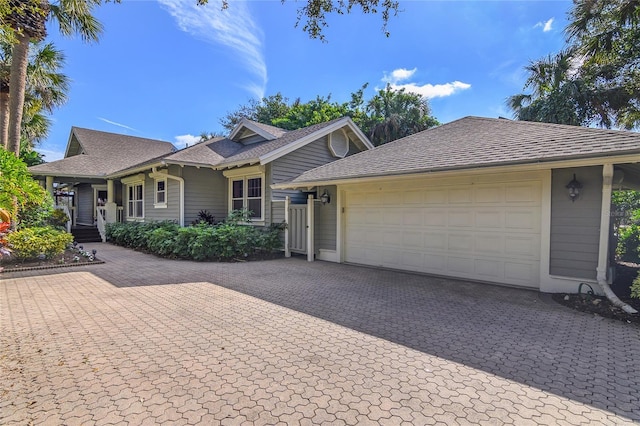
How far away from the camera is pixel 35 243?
8.61m

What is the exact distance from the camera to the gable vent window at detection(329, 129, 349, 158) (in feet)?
42.8

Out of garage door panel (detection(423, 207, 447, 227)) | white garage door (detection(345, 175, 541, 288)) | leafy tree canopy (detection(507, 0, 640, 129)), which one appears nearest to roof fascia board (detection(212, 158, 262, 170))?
white garage door (detection(345, 175, 541, 288))

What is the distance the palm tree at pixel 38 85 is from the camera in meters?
11.3

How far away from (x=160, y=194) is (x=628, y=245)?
16.6m

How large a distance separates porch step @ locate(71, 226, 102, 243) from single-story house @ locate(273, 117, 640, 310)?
11.6 metres

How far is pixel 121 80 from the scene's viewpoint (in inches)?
640

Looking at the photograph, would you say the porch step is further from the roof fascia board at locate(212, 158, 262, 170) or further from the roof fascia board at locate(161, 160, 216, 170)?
the roof fascia board at locate(212, 158, 262, 170)

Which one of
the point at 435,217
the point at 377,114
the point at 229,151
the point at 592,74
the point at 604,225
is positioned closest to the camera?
the point at 604,225

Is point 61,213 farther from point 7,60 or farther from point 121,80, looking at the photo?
point 121,80

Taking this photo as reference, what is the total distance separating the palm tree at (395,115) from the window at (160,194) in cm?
1505

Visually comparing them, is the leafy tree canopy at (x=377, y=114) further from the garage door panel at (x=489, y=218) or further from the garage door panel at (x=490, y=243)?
the garage door panel at (x=490, y=243)

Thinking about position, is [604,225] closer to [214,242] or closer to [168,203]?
[214,242]

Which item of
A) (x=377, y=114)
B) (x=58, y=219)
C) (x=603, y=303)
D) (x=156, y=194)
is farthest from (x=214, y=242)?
(x=377, y=114)

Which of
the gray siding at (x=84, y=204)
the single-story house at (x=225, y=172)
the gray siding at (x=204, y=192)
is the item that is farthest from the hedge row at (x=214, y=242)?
the gray siding at (x=84, y=204)
